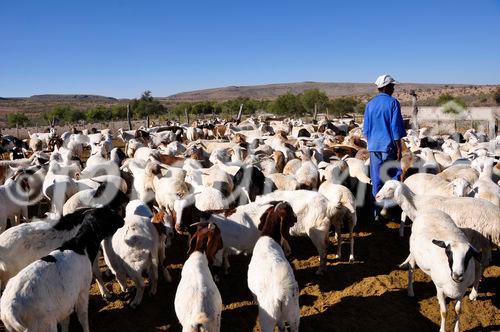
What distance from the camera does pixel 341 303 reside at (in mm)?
5605

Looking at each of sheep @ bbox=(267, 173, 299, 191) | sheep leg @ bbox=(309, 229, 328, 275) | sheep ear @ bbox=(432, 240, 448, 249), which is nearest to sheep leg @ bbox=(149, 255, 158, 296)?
sheep leg @ bbox=(309, 229, 328, 275)

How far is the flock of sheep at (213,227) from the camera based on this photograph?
168 inches

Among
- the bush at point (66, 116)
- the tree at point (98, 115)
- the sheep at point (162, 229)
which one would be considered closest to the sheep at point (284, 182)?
the sheep at point (162, 229)

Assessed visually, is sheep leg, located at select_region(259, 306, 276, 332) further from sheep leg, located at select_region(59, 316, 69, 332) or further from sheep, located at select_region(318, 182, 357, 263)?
sheep, located at select_region(318, 182, 357, 263)

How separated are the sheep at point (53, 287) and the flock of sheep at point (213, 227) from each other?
1 centimetres

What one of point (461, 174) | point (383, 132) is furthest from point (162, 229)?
point (461, 174)

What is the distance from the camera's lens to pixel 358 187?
9.19 meters

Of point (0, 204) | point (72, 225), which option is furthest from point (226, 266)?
point (0, 204)

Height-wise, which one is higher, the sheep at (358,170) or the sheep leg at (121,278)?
the sheep at (358,170)

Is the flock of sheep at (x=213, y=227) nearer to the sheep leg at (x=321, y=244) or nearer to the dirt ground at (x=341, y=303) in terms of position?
the sheep leg at (x=321, y=244)

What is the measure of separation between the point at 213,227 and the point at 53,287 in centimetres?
194

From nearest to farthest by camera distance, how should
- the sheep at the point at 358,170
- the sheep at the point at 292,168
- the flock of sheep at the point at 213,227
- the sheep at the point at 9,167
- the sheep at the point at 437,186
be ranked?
the flock of sheep at the point at 213,227 → the sheep at the point at 437,186 → the sheep at the point at 358,170 → the sheep at the point at 292,168 → the sheep at the point at 9,167

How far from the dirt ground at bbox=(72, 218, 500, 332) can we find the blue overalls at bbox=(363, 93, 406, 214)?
61.0 inches

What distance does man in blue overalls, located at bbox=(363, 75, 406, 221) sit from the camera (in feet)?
23.4
